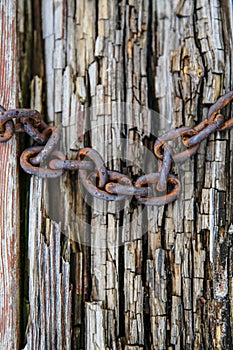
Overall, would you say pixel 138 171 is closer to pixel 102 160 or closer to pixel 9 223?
pixel 102 160

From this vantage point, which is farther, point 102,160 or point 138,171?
point 138,171

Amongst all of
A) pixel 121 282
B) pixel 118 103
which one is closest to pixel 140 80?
pixel 118 103

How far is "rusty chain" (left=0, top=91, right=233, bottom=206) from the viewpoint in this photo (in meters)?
1.82

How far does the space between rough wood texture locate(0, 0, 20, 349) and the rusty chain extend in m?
0.10

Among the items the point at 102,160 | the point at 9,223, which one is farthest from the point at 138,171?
the point at 9,223

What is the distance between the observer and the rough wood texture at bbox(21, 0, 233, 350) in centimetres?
192

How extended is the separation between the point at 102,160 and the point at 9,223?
0.47 metres

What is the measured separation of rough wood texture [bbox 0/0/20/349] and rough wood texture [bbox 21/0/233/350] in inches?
3.4

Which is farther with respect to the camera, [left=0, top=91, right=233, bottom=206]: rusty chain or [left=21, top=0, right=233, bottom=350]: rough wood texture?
[left=21, top=0, right=233, bottom=350]: rough wood texture

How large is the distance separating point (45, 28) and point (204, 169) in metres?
0.95

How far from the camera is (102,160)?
1.84 m

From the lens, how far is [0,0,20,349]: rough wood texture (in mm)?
1894

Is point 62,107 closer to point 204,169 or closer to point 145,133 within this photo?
point 145,133

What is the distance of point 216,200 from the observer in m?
1.96
